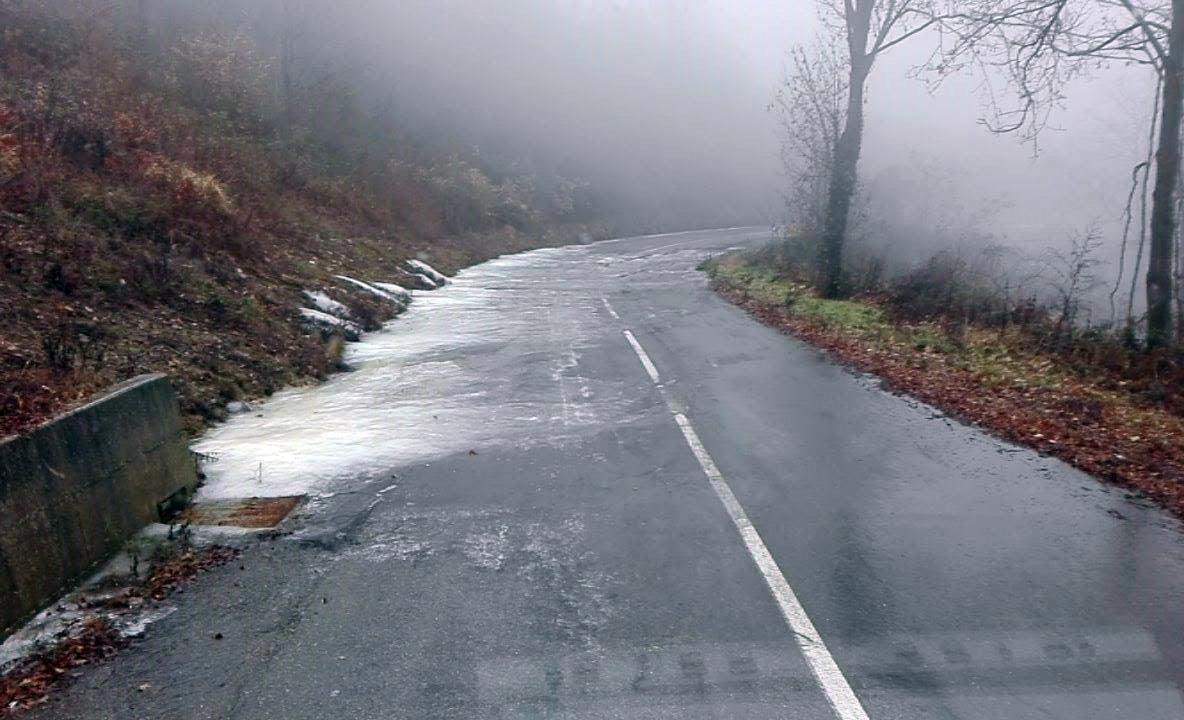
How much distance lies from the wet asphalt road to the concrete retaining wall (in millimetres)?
823

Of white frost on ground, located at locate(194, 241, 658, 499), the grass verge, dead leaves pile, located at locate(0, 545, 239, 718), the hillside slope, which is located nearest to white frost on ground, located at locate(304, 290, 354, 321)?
the hillside slope

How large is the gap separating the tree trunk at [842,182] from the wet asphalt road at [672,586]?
11883mm

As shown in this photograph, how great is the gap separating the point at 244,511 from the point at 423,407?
160 inches

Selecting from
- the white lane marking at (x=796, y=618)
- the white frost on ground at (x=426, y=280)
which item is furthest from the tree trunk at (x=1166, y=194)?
the white frost on ground at (x=426, y=280)

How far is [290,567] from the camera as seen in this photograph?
6879 mm

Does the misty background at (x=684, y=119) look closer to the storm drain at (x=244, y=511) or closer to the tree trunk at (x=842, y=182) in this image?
the tree trunk at (x=842, y=182)

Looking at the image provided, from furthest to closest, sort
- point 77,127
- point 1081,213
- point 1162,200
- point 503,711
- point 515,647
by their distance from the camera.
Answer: point 1081,213
point 77,127
point 1162,200
point 515,647
point 503,711

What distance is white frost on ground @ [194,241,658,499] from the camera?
948 centimetres

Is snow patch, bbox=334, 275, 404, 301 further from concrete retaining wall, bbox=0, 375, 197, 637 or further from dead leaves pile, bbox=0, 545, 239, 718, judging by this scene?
dead leaves pile, bbox=0, 545, 239, 718

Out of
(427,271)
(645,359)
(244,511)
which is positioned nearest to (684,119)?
(427,271)

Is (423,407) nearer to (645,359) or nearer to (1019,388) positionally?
(645,359)

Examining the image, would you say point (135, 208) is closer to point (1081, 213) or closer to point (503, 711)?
point (503, 711)

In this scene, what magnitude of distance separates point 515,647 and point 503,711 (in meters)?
0.67

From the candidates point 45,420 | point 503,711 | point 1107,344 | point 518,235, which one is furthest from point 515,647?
point 518,235
